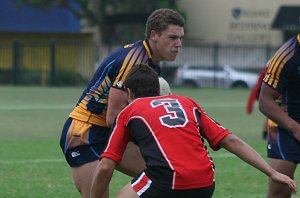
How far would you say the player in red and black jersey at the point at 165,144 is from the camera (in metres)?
5.93

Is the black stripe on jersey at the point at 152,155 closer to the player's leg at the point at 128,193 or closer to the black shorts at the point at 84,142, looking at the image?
the player's leg at the point at 128,193

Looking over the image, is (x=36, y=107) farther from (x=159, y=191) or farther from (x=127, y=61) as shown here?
(x=159, y=191)

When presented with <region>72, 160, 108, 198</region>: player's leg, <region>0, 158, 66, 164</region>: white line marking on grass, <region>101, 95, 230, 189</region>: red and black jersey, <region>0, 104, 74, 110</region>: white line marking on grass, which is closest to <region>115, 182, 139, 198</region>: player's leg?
<region>101, 95, 230, 189</region>: red and black jersey

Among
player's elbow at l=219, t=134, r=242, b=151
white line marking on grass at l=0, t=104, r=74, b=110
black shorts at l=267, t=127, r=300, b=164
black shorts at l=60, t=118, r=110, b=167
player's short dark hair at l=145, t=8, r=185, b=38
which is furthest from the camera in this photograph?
white line marking on grass at l=0, t=104, r=74, b=110

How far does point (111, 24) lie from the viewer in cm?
5122

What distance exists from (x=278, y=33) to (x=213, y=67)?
11.8m

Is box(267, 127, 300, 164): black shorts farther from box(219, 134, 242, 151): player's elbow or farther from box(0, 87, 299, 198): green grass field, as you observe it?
box(0, 87, 299, 198): green grass field

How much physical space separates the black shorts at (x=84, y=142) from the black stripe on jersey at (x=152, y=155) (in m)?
1.59

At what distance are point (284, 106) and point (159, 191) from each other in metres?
2.69

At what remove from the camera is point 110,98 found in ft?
23.5

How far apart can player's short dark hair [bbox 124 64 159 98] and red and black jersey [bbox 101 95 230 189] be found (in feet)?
0.18

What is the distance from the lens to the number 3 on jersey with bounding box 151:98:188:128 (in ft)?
19.5

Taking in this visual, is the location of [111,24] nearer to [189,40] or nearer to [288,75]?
[189,40]

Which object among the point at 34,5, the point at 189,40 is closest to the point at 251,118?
the point at 34,5
